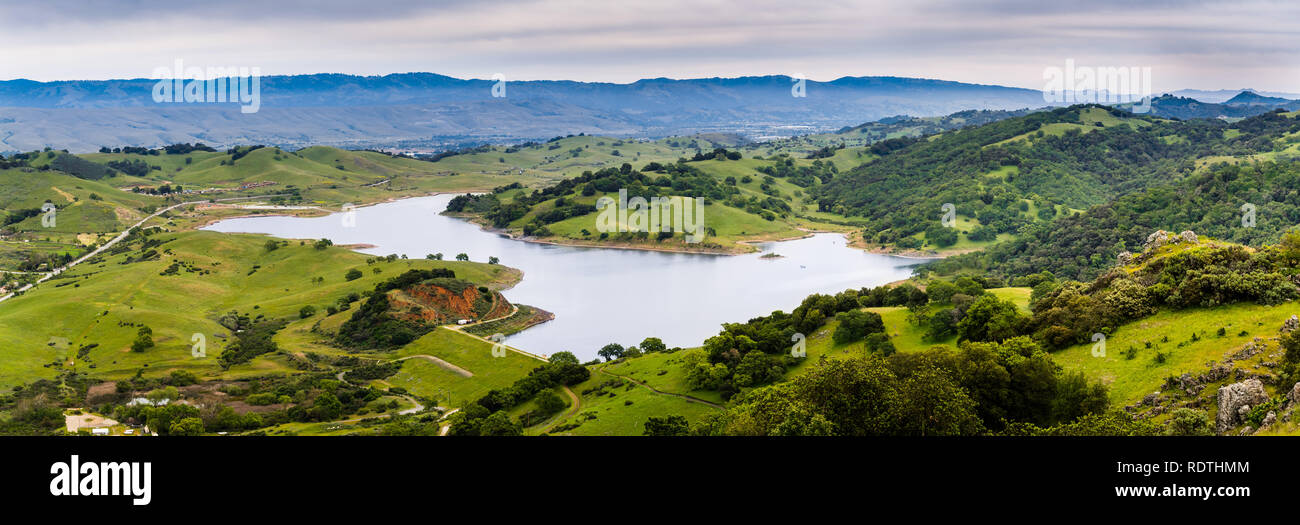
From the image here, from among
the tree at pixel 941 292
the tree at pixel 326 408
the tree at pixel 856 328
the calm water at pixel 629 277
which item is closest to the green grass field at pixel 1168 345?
the tree at pixel 856 328

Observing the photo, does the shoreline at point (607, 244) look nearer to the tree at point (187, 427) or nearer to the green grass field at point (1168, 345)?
the green grass field at point (1168, 345)

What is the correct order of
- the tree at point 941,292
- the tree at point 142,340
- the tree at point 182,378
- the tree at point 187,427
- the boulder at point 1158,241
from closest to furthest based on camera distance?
the tree at point 187,427 < the boulder at point 1158,241 < the tree at point 941,292 < the tree at point 182,378 < the tree at point 142,340

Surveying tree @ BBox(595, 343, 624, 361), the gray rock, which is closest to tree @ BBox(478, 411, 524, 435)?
tree @ BBox(595, 343, 624, 361)

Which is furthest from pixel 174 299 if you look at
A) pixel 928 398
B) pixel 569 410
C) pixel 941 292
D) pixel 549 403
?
pixel 928 398

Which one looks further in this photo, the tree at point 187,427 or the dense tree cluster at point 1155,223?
the dense tree cluster at point 1155,223

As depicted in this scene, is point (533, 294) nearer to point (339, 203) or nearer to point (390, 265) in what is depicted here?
point (390, 265)

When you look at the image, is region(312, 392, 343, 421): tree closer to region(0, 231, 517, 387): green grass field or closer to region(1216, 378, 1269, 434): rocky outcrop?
region(0, 231, 517, 387): green grass field

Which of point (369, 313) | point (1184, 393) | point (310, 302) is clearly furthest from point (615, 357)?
point (1184, 393)
